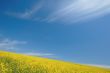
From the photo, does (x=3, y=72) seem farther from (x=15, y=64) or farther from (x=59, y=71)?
(x=59, y=71)

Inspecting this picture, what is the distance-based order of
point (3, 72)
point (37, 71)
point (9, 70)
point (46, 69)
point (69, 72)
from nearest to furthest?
point (3, 72) < point (9, 70) < point (37, 71) < point (46, 69) < point (69, 72)

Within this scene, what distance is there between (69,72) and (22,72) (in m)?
6.21

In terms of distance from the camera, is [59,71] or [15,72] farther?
[59,71]

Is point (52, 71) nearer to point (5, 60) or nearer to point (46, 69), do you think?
point (46, 69)

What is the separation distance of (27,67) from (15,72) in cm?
217

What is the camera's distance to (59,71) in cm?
2384

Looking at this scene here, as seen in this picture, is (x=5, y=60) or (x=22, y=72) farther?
(x=5, y=60)

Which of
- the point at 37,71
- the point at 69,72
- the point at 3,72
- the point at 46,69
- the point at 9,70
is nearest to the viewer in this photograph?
the point at 3,72

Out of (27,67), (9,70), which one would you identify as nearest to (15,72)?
(9,70)

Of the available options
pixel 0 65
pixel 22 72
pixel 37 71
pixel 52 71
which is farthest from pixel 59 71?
pixel 0 65

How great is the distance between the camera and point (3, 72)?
18844 millimetres

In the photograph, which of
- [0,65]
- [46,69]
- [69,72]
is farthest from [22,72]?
[69,72]

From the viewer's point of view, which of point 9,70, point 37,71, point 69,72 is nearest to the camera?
point 9,70

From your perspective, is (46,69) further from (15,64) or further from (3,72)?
(3,72)
